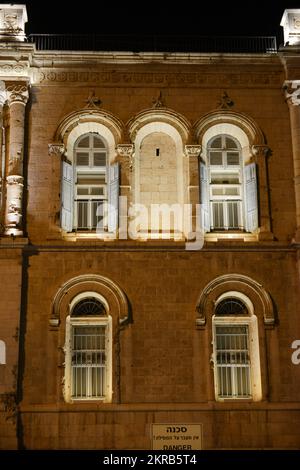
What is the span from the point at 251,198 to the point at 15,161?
654 centimetres

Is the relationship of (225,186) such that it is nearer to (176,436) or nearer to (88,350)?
(88,350)

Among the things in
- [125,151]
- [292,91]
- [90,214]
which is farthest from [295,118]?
[90,214]

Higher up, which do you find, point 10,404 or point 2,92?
point 2,92

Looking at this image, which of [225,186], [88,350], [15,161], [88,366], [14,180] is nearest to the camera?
[88,366]

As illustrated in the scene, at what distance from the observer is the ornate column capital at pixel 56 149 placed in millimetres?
20000

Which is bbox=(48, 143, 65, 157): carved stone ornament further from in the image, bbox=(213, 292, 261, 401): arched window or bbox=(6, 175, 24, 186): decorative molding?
bbox=(213, 292, 261, 401): arched window

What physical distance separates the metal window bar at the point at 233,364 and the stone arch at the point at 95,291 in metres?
2.60

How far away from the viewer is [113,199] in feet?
65.5

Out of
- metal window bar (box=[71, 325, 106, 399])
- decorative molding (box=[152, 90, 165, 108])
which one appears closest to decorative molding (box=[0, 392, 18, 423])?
metal window bar (box=[71, 325, 106, 399])

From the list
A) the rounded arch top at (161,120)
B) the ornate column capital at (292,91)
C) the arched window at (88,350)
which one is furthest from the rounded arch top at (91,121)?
the ornate column capital at (292,91)

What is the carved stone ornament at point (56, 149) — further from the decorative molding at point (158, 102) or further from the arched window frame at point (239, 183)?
the arched window frame at point (239, 183)

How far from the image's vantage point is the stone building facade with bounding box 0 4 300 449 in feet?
59.9
